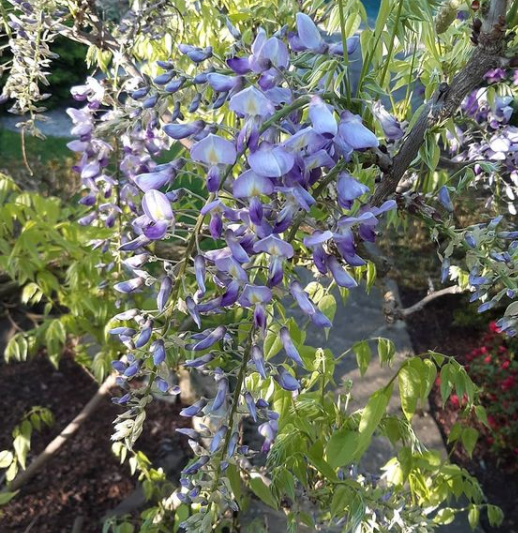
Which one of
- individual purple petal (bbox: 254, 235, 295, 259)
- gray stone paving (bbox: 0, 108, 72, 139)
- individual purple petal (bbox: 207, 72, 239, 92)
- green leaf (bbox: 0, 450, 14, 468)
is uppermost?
individual purple petal (bbox: 207, 72, 239, 92)

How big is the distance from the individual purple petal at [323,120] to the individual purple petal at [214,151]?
0.34 ft

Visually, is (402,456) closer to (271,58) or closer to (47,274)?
(271,58)

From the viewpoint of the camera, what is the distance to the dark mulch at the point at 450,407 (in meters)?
3.53

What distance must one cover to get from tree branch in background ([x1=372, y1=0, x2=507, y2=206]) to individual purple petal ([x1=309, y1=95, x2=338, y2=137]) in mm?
305

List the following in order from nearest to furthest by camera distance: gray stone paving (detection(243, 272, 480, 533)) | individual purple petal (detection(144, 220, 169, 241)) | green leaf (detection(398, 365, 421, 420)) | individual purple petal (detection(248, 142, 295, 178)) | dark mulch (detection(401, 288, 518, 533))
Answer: individual purple petal (detection(248, 142, 295, 178))
individual purple petal (detection(144, 220, 169, 241))
green leaf (detection(398, 365, 421, 420))
gray stone paving (detection(243, 272, 480, 533))
dark mulch (detection(401, 288, 518, 533))

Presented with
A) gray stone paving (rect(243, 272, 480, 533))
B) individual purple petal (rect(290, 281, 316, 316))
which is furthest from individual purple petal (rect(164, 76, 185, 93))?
gray stone paving (rect(243, 272, 480, 533))

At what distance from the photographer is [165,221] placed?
2.62 feet

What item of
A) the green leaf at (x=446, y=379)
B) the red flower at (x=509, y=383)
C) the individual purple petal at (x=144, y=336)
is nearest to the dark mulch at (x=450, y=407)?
the red flower at (x=509, y=383)

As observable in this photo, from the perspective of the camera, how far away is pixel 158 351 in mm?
974

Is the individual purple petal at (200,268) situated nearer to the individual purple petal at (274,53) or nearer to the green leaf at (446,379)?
the individual purple petal at (274,53)

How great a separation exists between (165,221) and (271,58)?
9.6 inches

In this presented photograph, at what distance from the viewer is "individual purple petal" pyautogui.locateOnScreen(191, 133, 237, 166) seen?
72cm

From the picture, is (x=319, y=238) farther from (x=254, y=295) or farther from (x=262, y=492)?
(x=262, y=492)

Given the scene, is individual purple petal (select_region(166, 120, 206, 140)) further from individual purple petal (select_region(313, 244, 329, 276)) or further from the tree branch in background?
the tree branch in background
